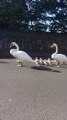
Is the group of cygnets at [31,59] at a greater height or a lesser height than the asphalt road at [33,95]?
greater

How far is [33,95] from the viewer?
8.71 metres

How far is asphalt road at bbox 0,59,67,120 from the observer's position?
7.02 meters

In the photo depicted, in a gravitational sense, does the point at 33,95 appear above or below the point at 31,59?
below

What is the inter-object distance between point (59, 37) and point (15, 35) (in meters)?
3.55

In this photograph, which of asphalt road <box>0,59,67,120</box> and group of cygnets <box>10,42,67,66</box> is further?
group of cygnets <box>10,42,67,66</box>

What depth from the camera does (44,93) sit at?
9008 mm

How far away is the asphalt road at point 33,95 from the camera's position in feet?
23.0

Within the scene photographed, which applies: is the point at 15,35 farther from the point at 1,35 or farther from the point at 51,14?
the point at 51,14

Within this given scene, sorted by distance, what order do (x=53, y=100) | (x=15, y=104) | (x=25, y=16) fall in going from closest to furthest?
(x=15, y=104), (x=53, y=100), (x=25, y=16)

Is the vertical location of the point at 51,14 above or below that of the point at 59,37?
above

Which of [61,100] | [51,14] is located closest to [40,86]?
[61,100]

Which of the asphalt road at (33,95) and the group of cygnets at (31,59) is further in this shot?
the group of cygnets at (31,59)

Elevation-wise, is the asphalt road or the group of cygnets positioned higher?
the group of cygnets

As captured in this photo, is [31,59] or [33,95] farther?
[31,59]
